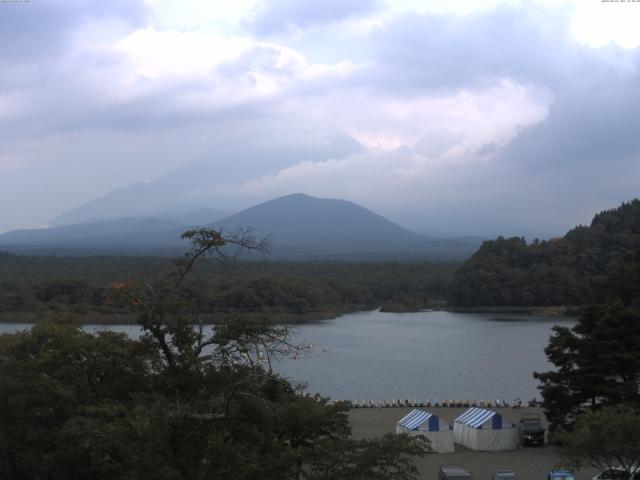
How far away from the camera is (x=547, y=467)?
10.1 meters

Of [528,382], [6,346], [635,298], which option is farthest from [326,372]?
[6,346]

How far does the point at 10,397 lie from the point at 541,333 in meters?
27.9

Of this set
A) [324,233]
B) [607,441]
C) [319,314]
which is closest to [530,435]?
[607,441]

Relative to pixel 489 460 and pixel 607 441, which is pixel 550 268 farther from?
pixel 607 441

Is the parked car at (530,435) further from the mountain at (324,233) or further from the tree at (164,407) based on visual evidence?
the mountain at (324,233)

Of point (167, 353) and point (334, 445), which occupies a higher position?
point (167, 353)

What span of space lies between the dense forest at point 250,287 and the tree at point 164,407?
18.8m

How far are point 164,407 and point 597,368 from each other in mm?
8033

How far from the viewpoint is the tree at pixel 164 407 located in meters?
4.89

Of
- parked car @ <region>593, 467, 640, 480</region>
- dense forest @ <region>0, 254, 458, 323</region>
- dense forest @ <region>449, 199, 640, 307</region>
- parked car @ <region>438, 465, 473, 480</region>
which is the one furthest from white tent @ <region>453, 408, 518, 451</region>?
dense forest @ <region>449, 199, 640, 307</region>

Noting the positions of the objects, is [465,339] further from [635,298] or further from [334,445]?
[334,445]

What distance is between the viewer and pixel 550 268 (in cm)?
4428

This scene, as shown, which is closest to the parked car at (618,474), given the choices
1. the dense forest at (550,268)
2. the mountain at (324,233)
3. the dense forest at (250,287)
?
the dense forest at (250,287)

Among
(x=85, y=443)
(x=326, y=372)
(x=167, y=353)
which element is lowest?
(x=326, y=372)
